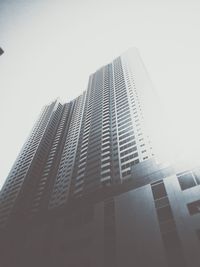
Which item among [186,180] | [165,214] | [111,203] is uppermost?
[111,203]

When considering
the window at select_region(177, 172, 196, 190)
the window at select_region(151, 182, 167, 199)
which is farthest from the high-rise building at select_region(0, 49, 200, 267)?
the window at select_region(151, 182, 167, 199)

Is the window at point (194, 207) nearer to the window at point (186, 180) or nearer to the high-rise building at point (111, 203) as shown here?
the high-rise building at point (111, 203)

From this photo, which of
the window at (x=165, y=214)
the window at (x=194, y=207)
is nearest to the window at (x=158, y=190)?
the window at (x=165, y=214)

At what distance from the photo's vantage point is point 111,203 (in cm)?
3120

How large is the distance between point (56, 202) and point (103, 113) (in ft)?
114

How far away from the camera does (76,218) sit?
33344 mm

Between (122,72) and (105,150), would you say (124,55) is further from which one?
(105,150)

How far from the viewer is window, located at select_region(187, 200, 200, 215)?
23.4 metres

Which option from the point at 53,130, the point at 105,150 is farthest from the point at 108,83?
the point at 105,150

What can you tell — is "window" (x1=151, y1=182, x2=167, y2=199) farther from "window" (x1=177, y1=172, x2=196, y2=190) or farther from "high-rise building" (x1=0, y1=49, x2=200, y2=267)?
"window" (x1=177, y1=172, x2=196, y2=190)

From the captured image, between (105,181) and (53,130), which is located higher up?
(53,130)

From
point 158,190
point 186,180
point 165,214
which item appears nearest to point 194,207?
point 165,214

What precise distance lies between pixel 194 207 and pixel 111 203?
11483 mm

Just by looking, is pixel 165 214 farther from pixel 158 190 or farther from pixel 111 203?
pixel 111 203
